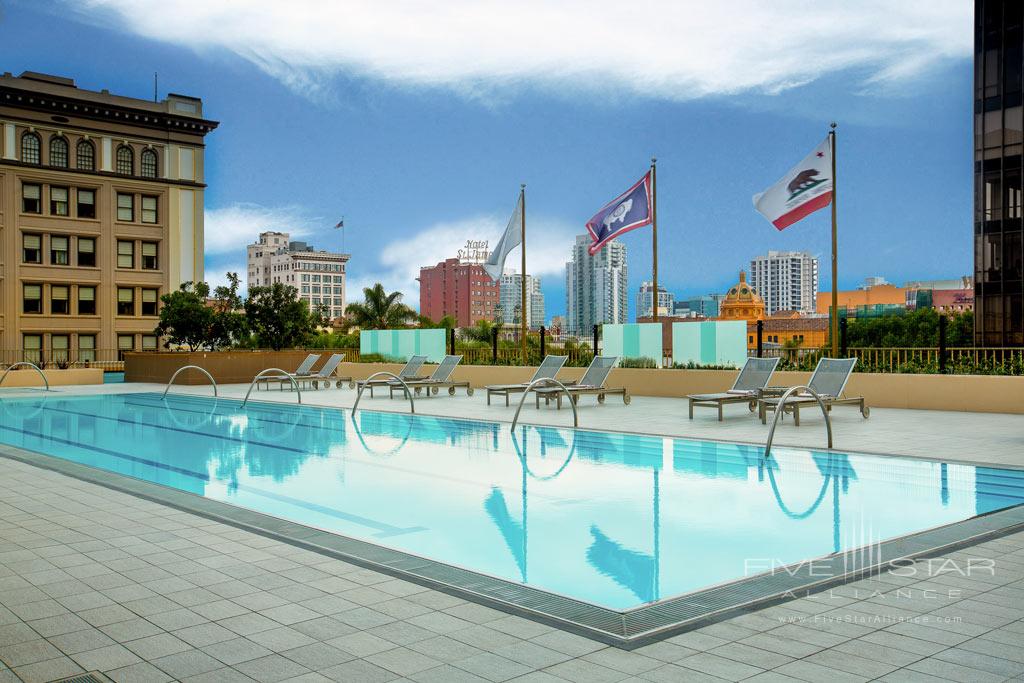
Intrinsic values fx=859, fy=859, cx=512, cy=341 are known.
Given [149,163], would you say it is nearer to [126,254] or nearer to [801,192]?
[126,254]

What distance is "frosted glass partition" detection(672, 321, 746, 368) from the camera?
60.4 feet

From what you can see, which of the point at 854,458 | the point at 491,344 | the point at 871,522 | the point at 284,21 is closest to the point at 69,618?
the point at 871,522

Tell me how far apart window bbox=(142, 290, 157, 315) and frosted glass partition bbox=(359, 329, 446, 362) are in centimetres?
2413

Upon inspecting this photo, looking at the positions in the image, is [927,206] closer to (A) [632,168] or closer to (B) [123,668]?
(A) [632,168]

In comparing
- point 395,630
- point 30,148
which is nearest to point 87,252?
point 30,148

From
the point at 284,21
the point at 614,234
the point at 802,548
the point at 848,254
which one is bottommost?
the point at 802,548

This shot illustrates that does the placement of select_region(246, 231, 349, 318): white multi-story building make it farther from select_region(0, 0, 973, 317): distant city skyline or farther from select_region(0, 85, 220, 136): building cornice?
select_region(0, 85, 220, 136): building cornice

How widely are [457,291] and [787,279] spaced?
44.3 meters

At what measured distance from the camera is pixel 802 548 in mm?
5820

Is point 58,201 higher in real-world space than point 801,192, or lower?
higher

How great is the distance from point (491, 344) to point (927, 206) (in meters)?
111

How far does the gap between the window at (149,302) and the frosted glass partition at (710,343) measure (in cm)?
3778

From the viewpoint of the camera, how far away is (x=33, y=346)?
44656mm

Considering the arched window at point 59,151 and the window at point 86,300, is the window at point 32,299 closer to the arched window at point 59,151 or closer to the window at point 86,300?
the window at point 86,300
